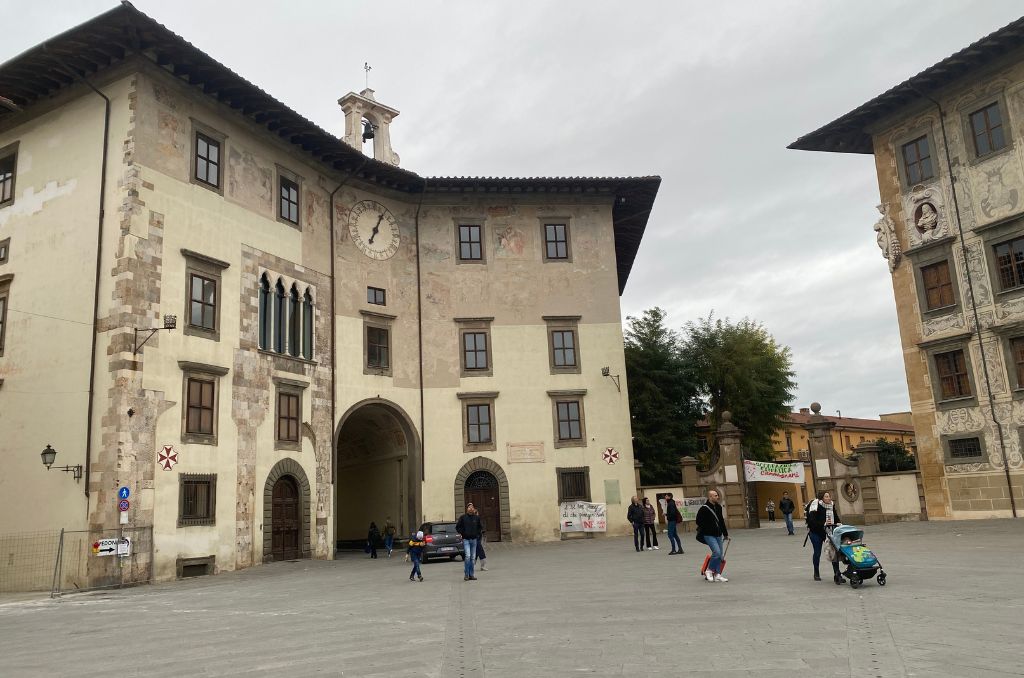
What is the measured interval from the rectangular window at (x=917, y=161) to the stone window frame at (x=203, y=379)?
75.3 ft

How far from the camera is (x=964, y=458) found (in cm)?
2503

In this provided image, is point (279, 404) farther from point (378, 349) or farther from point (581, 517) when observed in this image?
point (581, 517)

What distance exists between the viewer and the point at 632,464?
100ft

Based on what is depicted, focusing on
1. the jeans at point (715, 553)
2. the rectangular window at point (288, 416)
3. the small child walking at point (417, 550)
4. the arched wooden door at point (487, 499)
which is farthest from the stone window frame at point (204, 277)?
the jeans at point (715, 553)

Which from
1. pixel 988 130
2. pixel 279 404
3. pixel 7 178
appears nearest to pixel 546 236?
pixel 279 404

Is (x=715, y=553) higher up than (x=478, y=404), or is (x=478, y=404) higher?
(x=478, y=404)

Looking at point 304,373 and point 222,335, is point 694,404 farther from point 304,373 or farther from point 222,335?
point 222,335

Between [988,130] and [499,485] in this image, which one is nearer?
[988,130]

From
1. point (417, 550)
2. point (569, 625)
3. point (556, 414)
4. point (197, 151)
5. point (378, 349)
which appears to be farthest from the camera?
point (556, 414)

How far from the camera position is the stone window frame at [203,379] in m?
21.0

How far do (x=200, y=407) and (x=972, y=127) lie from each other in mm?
24632

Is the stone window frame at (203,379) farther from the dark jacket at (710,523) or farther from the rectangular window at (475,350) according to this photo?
the dark jacket at (710,523)

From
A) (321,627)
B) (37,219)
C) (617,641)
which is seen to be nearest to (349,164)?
(37,219)

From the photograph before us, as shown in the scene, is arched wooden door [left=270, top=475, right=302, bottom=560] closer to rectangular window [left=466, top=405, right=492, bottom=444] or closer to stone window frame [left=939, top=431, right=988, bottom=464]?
rectangular window [left=466, top=405, right=492, bottom=444]
